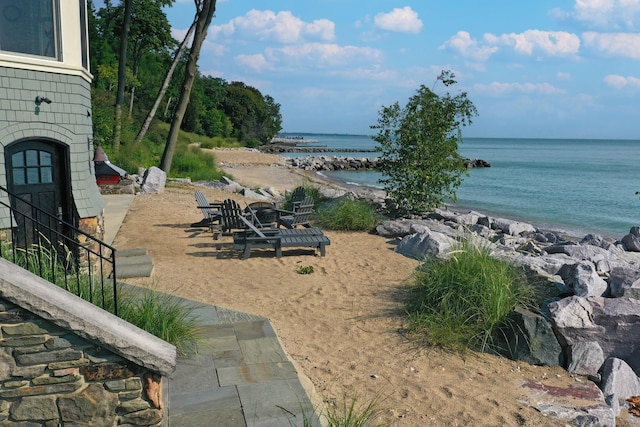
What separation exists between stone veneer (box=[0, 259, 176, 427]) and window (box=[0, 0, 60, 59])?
182 inches

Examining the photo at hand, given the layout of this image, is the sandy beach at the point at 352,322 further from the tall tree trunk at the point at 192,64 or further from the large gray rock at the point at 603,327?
the tall tree trunk at the point at 192,64

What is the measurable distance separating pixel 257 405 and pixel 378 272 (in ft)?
16.2

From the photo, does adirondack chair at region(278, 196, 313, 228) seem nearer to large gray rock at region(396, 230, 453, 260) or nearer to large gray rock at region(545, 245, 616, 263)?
large gray rock at region(396, 230, 453, 260)

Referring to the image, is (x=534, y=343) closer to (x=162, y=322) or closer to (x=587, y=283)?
(x=587, y=283)

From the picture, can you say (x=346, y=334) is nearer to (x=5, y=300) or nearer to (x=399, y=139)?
(x=5, y=300)

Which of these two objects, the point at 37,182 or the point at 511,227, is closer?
the point at 37,182

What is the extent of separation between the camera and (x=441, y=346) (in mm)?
6191

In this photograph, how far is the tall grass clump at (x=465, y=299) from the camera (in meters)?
6.27

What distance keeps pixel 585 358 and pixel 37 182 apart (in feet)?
24.5

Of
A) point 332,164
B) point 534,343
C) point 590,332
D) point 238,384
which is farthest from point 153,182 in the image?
point 332,164

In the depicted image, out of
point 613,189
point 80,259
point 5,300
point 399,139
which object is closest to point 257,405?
point 5,300

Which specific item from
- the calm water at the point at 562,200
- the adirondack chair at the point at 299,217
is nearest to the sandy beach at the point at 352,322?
the adirondack chair at the point at 299,217

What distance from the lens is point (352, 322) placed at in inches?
271

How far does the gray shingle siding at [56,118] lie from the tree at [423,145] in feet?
24.8
